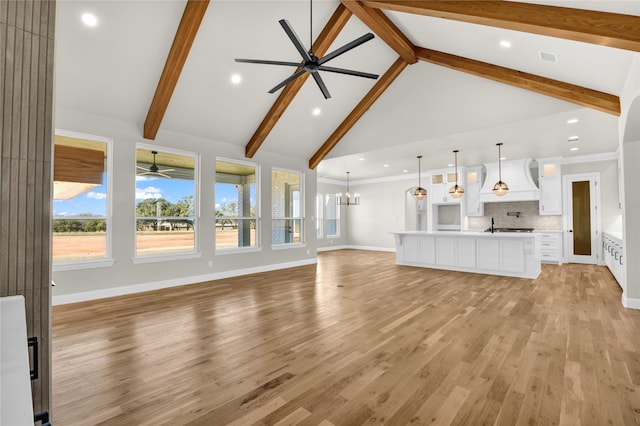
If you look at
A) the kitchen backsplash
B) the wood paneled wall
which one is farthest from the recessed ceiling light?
the kitchen backsplash

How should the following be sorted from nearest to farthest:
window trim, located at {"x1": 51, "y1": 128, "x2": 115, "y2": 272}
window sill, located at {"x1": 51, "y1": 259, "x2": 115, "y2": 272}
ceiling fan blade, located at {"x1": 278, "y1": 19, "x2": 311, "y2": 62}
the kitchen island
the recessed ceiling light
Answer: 1. ceiling fan blade, located at {"x1": 278, "y1": 19, "x2": 311, "y2": 62}
2. the recessed ceiling light
3. window sill, located at {"x1": 51, "y1": 259, "x2": 115, "y2": 272}
4. window trim, located at {"x1": 51, "y1": 128, "x2": 115, "y2": 272}
5. the kitchen island

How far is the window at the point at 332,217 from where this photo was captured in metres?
11.9

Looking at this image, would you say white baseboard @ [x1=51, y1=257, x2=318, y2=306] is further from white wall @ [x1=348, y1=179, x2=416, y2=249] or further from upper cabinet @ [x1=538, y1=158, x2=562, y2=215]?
upper cabinet @ [x1=538, y1=158, x2=562, y2=215]

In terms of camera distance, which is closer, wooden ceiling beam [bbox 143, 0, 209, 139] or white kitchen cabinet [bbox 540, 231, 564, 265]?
wooden ceiling beam [bbox 143, 0, 209, 139]

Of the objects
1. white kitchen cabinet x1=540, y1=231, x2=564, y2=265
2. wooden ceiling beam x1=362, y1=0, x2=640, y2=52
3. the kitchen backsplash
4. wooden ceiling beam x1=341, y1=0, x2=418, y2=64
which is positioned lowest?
white kitchen cabinet x1=540, y1=231, x2=564, y2=265

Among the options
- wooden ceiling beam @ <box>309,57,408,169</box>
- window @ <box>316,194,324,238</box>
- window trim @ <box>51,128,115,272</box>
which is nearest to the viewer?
window trim @ <box>51,128,115,272</box>

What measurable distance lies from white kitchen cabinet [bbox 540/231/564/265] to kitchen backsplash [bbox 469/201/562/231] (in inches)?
20.1

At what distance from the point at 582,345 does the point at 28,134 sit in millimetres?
4453

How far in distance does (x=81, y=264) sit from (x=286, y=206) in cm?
441

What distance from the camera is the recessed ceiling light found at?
136 inches

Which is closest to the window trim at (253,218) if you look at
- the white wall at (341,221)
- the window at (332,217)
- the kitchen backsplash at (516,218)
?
the white wall at (341,221)

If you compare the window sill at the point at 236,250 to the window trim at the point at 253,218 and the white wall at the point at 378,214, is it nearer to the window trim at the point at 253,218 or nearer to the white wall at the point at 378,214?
the window trim at the point at 253,218

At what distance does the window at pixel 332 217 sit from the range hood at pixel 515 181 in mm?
5539

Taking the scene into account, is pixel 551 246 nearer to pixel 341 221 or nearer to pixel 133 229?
pixel 341 221
